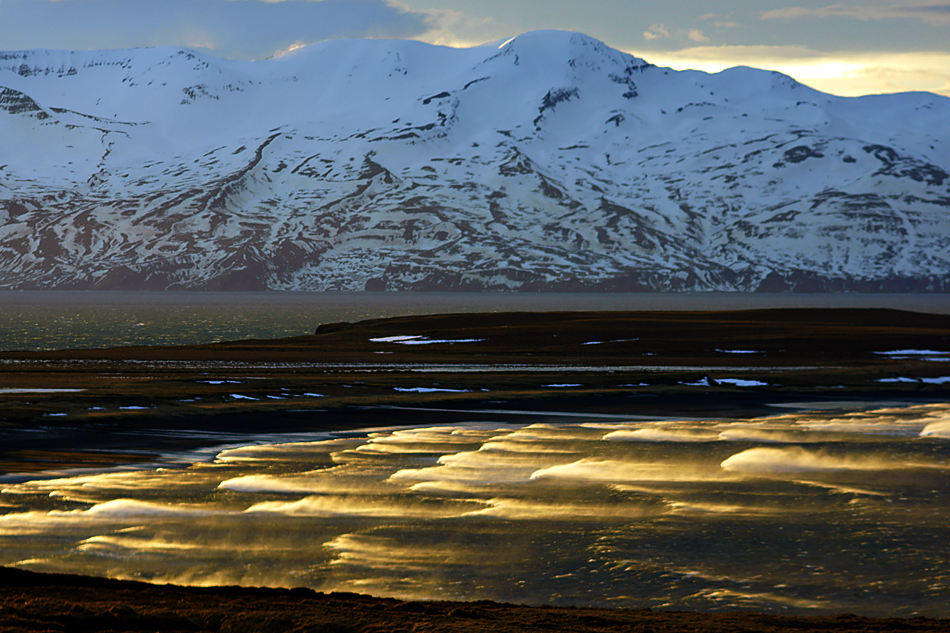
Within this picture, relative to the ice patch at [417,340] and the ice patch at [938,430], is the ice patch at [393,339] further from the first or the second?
the ice patch at [938,430]

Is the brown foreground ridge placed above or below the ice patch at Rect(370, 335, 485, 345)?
above

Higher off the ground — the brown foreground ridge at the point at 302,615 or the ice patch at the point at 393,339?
the brown foreground ridge at the point at 302,615

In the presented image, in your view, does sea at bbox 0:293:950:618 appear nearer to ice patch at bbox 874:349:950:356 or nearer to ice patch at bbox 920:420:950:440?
ice patch at bbox 920:420:950:440

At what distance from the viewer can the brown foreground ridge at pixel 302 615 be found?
32.4ft

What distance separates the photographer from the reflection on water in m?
12.7

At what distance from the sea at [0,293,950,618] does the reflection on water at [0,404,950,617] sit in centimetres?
5

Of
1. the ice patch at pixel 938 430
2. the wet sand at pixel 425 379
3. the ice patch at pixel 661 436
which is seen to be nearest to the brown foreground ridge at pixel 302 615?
the wet sand at pixel 425 379

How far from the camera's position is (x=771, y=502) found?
59.5 ft

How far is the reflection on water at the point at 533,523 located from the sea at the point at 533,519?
5cm

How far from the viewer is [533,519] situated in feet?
54.3

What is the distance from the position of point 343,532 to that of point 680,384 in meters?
28.7

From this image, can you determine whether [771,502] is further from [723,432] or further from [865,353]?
[865,353]

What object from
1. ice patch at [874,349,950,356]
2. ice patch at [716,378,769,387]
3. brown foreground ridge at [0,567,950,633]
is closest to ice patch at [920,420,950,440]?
ice patch at [716,378,769,387]

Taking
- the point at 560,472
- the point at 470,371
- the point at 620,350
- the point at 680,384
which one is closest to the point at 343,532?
the point at 560,472
